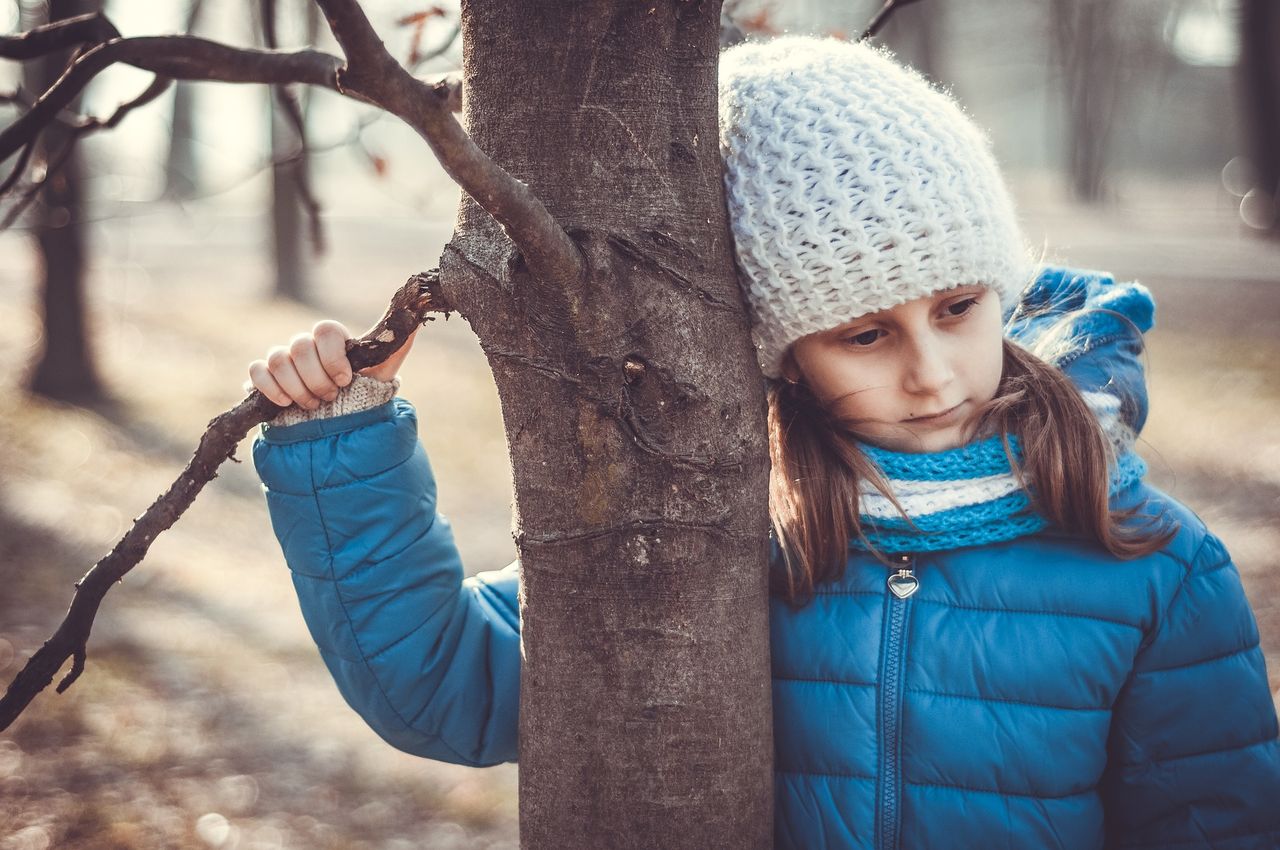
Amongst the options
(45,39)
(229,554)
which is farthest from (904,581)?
(229,554)

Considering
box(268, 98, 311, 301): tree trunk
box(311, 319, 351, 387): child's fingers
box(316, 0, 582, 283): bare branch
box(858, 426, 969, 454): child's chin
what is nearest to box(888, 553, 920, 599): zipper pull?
box(858, 426, 969, 454): child's chin

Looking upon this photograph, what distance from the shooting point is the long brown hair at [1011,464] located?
1.62 meters

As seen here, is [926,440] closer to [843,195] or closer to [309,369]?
[843,195]

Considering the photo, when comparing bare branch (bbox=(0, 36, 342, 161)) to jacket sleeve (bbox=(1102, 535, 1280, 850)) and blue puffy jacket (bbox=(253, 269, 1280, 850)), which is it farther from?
jacket sleeve (bbox=(1102, 535, 1280, 850))

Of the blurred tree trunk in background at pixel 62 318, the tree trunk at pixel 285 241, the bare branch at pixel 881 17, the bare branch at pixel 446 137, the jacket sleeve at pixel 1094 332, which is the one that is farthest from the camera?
the tree trunk at pixel 285 241

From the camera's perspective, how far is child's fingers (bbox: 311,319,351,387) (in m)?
1.53

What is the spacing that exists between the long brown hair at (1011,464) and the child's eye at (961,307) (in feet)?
0.49

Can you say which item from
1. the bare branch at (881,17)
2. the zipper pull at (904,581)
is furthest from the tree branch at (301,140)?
the zipper pull at (904,581)

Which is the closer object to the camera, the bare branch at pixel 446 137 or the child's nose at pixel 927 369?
the bare branch at pixel 446 137

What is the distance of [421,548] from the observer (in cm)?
165

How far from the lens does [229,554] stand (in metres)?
6.26

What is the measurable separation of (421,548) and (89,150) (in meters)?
9.59

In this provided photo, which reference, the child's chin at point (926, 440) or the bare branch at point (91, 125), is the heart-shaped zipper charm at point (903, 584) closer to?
the child's chin at point (926, 440)

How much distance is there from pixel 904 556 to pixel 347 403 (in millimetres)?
872
